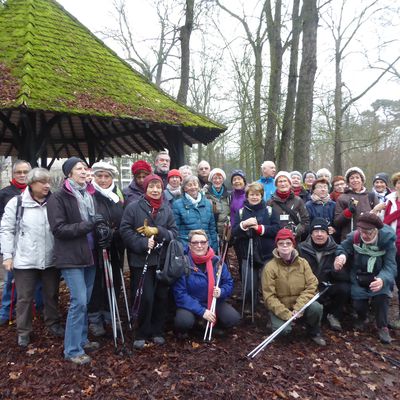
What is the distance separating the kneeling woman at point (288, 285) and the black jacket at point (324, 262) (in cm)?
30

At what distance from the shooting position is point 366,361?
3.89 meters

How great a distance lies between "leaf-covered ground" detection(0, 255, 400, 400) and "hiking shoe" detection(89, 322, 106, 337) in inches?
3.5

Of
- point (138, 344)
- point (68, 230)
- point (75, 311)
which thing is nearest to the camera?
point (68, 230)

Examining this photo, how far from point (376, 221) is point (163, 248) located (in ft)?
8.14

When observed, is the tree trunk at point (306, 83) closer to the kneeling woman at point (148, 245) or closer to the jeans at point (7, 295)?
the kneeling woman at point (148, 245)

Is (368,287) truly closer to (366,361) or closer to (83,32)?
(366,361)

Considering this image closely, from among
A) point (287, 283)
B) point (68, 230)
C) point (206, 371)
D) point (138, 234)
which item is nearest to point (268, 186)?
point (287, 283)

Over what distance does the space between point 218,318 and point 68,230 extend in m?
1.99

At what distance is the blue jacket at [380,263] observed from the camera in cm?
436

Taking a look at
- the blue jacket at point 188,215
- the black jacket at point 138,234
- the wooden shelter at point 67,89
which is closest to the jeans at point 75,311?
the black jacket at point 138,234

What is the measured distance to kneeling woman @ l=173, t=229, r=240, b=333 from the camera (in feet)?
13.4

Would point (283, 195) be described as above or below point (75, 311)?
above

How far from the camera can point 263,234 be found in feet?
15.4

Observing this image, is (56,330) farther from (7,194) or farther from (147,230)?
(7,194)
